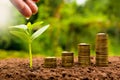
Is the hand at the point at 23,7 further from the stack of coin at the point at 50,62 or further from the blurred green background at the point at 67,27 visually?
the blurred green background at the point at 67,27

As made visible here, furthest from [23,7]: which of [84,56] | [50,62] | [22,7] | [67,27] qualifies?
[67,27]

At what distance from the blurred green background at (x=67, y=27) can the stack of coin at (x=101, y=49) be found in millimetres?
3455

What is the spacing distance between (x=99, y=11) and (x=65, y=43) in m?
3.19

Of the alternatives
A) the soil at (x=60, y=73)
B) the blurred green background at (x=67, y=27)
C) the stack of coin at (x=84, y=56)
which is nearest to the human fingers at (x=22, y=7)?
the soil at (x=60, y=73)

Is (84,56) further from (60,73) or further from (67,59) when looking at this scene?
(60,73)

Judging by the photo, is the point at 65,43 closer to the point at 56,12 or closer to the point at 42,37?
the point at 56,12

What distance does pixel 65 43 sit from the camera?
9391mm

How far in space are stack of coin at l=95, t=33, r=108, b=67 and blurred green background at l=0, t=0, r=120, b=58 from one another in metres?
3.46

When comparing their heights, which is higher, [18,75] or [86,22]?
[86,22]

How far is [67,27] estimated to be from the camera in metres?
9.45

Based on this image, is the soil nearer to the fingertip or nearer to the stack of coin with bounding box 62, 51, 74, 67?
the stack of coin with bounding box 62, 51, 74, 67

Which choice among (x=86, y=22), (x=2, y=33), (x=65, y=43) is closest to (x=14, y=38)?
(x=2, y=33)

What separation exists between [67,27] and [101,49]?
6509mm

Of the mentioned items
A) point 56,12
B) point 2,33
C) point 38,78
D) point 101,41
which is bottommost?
point 38,78
